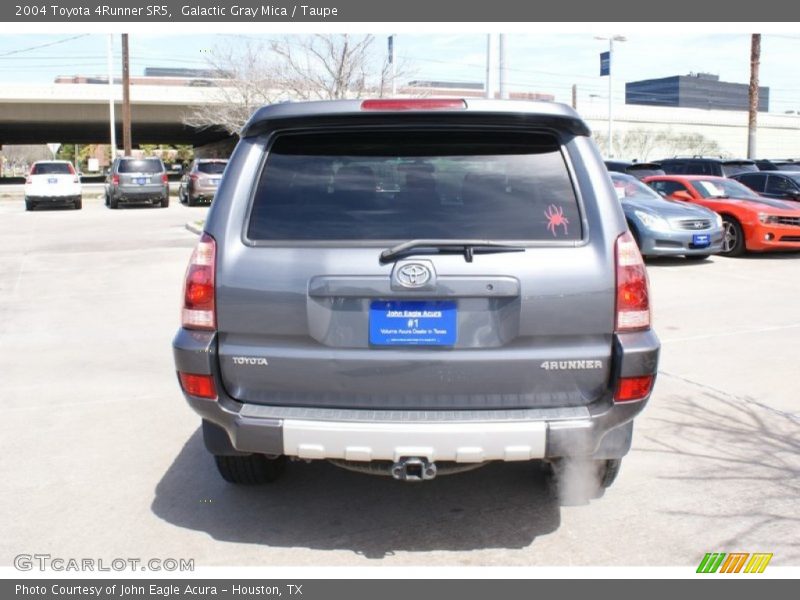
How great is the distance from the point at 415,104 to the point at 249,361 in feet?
4.20

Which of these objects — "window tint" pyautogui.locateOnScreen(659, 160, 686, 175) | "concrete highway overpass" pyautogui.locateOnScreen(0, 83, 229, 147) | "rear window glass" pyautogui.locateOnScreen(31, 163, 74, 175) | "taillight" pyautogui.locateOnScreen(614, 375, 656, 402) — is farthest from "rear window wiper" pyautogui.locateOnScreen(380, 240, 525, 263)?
"concrete highway overpass" pyautogui.locateOnScreen(0, 83, 229, 147)

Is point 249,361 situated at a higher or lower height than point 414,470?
higher

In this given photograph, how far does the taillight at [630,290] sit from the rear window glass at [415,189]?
0.21 meters

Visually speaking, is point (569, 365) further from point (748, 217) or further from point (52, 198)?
point (52, 198)

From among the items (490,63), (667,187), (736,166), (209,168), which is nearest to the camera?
(490,63)

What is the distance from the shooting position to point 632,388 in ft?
11.7

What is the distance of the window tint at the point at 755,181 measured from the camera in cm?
1830

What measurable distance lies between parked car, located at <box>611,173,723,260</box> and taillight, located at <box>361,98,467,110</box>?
33.5 ft

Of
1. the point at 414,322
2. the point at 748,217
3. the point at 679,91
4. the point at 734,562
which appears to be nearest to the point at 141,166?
the point at 748,217

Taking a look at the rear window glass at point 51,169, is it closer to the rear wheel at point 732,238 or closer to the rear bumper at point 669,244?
the rear bumper at point 669,244

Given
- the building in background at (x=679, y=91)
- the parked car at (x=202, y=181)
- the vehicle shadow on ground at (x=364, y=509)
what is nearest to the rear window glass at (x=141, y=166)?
the parked car at (x=202, y=181)

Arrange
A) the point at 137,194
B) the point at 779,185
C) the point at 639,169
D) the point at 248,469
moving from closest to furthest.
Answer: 1. the point at 248,469
2. the point at 779,185
3. the point at 639,169
4. the point at 137,194
